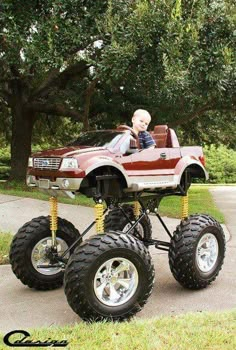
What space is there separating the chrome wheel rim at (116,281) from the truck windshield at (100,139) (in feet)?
3.82

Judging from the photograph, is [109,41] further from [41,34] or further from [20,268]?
[20,268]

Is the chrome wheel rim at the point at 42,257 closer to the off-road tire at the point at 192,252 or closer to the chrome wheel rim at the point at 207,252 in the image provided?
the off-road tire at the point at 192,252

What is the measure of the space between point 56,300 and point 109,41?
5393mm

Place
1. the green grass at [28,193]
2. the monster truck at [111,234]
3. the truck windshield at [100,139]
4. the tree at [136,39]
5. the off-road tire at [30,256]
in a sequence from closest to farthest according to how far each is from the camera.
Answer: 1. the monster truck at [111,234]
2. the truck windshield at [100,139]
3. the off-road tire at [30,256]
4. the tree at [136,39]
5. the green grass at [28,193]

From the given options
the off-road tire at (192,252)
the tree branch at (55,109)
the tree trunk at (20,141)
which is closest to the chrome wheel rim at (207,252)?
the off-road tire at (192,252)

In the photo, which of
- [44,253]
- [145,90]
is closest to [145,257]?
[44,253]

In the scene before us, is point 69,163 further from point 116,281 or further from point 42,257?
point 42,257

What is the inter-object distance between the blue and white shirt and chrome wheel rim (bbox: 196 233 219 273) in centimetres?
112

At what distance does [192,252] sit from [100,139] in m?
1.47

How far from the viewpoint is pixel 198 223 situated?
15.3 feet

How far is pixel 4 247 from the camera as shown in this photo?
6012 millimetres

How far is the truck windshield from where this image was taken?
4403mm

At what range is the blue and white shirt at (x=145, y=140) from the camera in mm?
4707

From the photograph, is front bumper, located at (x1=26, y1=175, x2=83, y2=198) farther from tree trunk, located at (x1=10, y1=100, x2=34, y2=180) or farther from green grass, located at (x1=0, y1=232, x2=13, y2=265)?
tree trunk, located at (x1=10, y1=100, x2=34, y2=180)
